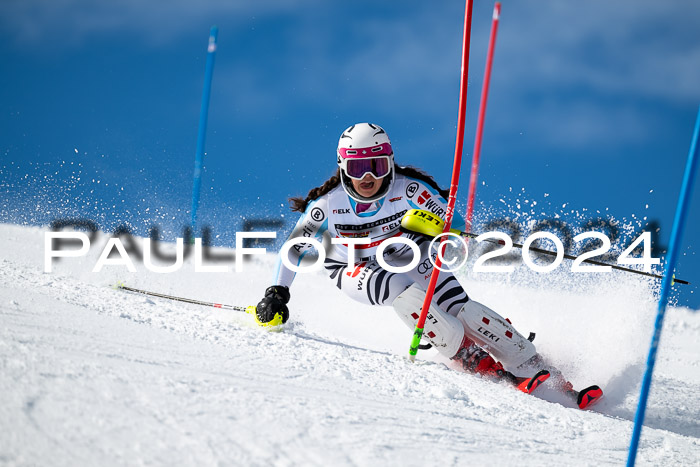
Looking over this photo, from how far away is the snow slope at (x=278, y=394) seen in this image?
1833 millimetres

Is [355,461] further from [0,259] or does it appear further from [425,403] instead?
[0,259]

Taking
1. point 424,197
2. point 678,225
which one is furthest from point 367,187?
point 678,225

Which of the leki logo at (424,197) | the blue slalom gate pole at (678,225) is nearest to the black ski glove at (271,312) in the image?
the leki logo at (424,197)

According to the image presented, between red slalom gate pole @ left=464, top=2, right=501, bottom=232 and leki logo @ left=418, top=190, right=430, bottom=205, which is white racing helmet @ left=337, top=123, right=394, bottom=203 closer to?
leki logo @ left=418, top=190, right=430, bottom=205

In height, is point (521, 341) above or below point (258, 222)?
below

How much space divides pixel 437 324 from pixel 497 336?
1.36 feet

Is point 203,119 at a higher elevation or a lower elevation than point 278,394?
higher

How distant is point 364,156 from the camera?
3.84 m

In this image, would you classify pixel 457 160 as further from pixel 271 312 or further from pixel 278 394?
pixel 278 394

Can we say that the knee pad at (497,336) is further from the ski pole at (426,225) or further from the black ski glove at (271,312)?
the black ski glove at (271,312)

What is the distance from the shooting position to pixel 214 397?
2.20 m

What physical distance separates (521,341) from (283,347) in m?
1.50

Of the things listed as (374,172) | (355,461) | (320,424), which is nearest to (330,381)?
(320,424)

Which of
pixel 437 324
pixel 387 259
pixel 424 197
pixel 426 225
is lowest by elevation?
pixel 437 324
